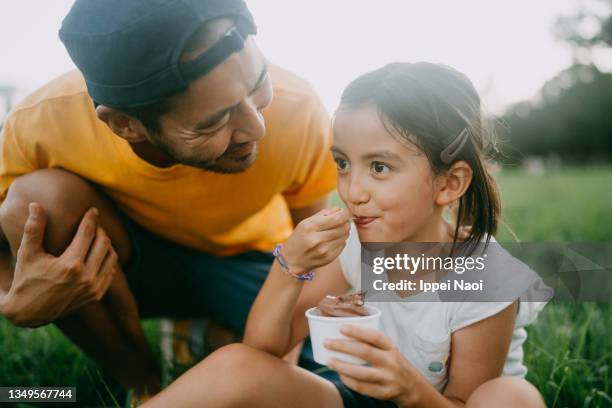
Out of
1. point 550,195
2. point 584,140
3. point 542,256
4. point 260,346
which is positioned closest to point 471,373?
point 260,346

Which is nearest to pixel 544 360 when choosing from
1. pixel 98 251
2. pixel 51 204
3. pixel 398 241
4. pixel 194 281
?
pixel 398 241

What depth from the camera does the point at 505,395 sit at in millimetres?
1155

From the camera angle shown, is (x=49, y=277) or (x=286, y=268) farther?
(x=49, y=277)

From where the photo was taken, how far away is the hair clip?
1335mm

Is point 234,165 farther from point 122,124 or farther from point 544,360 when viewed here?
point 544,360

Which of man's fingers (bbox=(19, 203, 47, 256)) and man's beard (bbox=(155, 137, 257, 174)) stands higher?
man's beard (bbox=(155, 137, 257, 174))

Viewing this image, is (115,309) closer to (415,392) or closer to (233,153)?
(233,153)

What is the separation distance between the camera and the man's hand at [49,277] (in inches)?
58.3

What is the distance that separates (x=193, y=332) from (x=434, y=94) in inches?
48.3

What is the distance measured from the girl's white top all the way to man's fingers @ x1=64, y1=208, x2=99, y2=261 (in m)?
0.71

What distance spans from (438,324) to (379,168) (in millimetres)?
376

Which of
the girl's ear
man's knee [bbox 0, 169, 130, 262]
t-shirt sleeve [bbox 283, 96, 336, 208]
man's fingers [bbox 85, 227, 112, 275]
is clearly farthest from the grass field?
t-shirt sleeve [bbox 283, 96, 336, 208]

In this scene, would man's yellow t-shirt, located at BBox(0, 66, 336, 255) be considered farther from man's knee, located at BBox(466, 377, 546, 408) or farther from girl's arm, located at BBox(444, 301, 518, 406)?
man's knee, located at BBox(466, 377, 546, 408)

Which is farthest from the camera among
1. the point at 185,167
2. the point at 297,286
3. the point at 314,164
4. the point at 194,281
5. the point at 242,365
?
the point at 194,281
